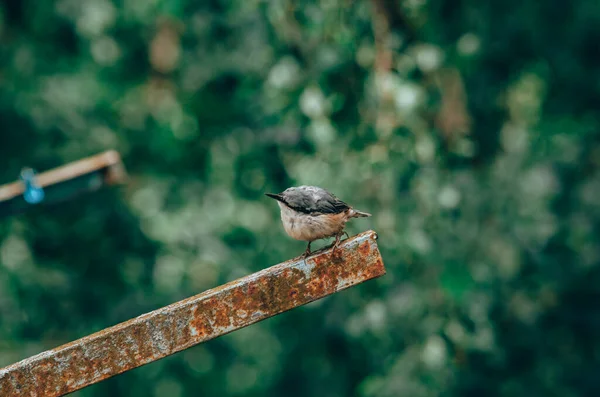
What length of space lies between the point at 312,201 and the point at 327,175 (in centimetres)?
200

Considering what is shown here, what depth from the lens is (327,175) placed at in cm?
469

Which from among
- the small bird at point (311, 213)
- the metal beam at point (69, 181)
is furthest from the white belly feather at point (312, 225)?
the metal beam at point (69, 181)

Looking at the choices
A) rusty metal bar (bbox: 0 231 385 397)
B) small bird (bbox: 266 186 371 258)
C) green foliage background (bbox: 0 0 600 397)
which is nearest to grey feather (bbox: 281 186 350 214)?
small bird (bbox: 266 186 371 258)

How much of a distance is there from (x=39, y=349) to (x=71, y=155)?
1615 millimetres

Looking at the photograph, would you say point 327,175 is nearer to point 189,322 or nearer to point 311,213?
point 311,213

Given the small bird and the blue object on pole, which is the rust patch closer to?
the small bird

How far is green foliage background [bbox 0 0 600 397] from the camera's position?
15.1 feet

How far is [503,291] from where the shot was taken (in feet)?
18.7

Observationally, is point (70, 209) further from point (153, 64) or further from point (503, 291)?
point (503, 291)

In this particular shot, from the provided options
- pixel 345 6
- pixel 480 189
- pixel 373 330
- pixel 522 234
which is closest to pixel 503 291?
pixel 522 234

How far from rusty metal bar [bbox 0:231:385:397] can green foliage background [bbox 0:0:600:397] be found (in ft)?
8.09

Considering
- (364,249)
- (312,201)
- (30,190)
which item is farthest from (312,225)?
(30,190)

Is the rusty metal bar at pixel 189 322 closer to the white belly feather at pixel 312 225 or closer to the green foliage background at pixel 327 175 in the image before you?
the white belly feather at pixel 312 225

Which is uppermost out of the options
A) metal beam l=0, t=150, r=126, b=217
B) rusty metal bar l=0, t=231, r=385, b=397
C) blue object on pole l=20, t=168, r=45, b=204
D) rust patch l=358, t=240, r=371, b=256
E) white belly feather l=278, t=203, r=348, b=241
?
metal beam l=0, t=150, r=126, b=217
